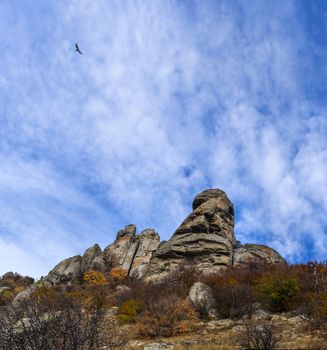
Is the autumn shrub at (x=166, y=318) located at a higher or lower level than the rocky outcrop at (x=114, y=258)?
lower

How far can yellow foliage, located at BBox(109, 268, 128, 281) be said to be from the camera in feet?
139

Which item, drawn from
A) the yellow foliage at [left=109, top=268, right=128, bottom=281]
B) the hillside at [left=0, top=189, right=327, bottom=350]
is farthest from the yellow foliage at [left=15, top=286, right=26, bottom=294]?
the yellow foliage at [left=109, top=268, right=128, bottom=281]

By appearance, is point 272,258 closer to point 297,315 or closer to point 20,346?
point 297,315

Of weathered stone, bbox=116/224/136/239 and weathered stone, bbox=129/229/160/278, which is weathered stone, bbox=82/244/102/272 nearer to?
weathered stone, bbox=116/224/136/239

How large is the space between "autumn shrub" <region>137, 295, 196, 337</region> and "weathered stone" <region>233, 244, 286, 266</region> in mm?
14929

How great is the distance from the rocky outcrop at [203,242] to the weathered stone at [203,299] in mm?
10443

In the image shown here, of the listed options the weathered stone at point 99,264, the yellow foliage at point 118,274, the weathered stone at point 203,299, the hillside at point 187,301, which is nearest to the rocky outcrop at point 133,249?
Result: the hillside at point 187,301

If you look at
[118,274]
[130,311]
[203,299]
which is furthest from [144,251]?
[203,299]

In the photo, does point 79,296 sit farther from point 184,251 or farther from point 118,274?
point 118,274

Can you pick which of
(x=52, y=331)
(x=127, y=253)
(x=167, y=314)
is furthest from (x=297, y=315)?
(x=127, y=253)

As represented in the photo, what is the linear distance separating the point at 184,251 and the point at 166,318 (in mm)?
18807

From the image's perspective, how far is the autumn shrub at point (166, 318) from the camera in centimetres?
1864

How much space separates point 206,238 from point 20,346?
27.3 m

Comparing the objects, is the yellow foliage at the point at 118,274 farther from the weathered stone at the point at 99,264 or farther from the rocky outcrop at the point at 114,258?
the weathered stone at the point at 99,264
